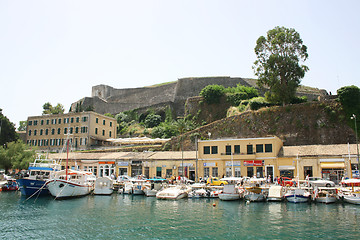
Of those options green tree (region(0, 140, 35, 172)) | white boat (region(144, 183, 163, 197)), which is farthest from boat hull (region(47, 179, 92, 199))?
green tree (region(0, 140, 35, 172))

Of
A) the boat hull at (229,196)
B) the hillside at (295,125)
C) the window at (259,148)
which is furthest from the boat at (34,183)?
the window at (259,148)

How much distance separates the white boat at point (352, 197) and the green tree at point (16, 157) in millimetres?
42691

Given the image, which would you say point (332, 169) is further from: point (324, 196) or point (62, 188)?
point (62, 188)

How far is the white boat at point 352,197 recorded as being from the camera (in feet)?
92.8

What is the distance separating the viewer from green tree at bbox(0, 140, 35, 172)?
48.6 meters

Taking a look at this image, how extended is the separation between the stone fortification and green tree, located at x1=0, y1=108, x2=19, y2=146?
68.8ft

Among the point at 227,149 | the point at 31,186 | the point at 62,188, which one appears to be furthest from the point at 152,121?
the point at 62,188

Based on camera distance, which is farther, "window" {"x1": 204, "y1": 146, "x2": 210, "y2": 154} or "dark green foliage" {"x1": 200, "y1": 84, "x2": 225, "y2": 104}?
"dark green foliage" {"x1": 200, "y1": 84, "x2": 225, "y2": 104}

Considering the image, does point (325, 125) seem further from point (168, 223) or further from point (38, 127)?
point (38, 127)

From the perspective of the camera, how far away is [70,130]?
65438mm

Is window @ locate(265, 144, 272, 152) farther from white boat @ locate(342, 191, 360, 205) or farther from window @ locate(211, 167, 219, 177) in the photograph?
white boat @ locate(342, 191, 360, 205)

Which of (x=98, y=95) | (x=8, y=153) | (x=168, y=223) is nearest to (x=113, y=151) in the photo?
(x=8, y=153)

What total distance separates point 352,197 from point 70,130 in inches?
2086

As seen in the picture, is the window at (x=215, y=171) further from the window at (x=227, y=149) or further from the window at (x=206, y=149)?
the window at (x=227, y=149)
